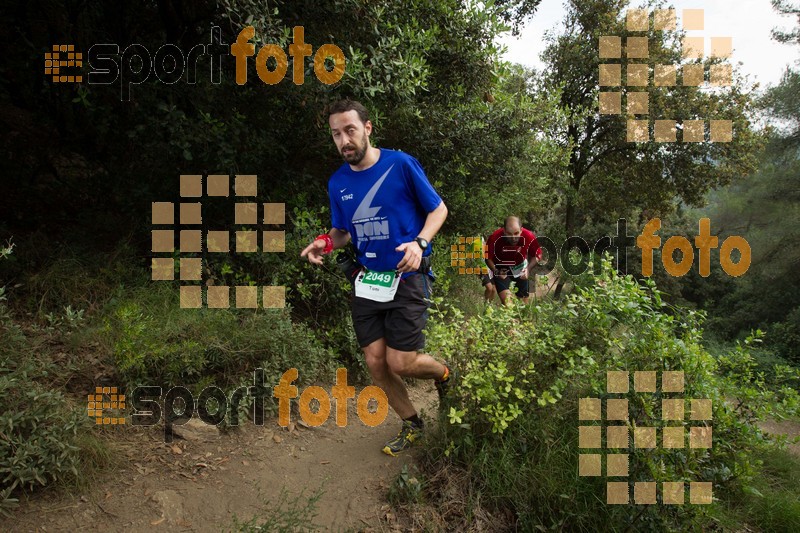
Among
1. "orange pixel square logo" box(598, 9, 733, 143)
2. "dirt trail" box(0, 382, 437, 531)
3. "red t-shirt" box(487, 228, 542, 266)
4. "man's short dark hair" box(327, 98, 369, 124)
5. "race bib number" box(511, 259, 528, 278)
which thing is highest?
"orange pixel square logo" box(598, 9, 733, 143)

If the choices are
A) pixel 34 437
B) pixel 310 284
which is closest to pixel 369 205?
pixel 310 284

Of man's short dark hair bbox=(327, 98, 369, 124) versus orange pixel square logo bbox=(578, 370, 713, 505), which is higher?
man's short dark hair bbox=(327, 98, 369, 124)

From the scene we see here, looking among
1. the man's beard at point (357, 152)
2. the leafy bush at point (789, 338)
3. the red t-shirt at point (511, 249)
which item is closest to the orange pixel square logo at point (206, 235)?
the man's beard at point (357, 152)

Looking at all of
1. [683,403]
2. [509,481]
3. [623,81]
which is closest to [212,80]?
[509,481]

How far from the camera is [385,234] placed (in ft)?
10.8

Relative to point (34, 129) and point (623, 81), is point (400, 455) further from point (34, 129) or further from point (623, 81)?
point (623, 81)

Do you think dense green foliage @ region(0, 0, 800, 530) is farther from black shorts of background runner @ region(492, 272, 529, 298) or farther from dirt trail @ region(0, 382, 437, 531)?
black shorts of background runner @ region(492, 272, 529, 298)

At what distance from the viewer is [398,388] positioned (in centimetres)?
359

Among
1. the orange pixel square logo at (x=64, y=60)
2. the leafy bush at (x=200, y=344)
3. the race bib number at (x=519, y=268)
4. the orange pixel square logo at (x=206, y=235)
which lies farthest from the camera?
the race bib number at (x=519, y=268)

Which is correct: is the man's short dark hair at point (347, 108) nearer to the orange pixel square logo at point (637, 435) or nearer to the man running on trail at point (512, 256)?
the orange pixel square logo at point (637, 435)

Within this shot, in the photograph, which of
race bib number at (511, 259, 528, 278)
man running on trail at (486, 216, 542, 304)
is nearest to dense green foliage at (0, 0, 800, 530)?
man running on trail at (486, 216, 542, 304)

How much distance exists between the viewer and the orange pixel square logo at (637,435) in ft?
9.27

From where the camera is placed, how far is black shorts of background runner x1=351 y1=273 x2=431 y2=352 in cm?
330

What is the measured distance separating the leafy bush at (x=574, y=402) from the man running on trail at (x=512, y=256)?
3705 millimetres
